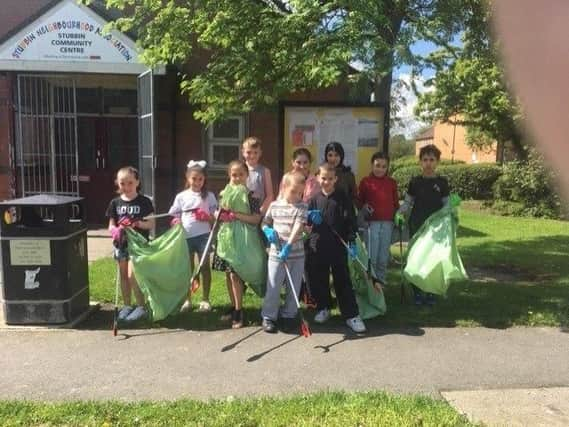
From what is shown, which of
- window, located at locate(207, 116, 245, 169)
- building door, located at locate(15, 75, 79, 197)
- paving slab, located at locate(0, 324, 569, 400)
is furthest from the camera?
window, located at locate(207, 116, 245, 169)

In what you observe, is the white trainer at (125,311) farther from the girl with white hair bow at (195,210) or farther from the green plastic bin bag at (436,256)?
the green plastic bin bag at (436,256)

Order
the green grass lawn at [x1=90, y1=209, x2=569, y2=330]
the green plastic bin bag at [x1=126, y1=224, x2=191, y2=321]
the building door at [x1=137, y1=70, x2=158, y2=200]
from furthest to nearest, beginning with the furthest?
the building door at [x1=137, y1=70, x2=158, y2=200] → the green grass lawn at [x1=90, y1=209, x2=569, y2=330] → the green plastic bin bag at [x1=126, y1=224, x2=191, y2=321]

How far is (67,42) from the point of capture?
32.0ft

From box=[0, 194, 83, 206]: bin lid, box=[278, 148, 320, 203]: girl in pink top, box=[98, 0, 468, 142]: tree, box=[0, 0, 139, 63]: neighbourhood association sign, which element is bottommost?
box=[0, 194, 83, 206]: bin lid

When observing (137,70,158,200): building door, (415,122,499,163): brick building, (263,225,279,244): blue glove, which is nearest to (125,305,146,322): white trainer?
(263,225,279,244): blue glove

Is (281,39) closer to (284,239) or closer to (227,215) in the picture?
(227,215)

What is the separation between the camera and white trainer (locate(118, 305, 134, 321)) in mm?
5641

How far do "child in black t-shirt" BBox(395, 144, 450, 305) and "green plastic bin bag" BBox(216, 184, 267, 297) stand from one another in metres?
1.61

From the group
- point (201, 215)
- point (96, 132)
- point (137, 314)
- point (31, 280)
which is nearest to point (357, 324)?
point (201, 215)

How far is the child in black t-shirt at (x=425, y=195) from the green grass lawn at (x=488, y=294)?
0.46 m

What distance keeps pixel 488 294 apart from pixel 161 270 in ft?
12.6

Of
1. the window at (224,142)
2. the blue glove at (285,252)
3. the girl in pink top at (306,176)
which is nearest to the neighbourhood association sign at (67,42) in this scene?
the window at (224,142)

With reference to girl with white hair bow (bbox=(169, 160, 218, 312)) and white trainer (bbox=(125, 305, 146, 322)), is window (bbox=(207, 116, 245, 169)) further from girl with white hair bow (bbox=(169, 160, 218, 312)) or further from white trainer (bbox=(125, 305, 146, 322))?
white trainer (bbox=(125, 305, 146, 322))

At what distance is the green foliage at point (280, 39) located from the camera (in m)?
6.05
